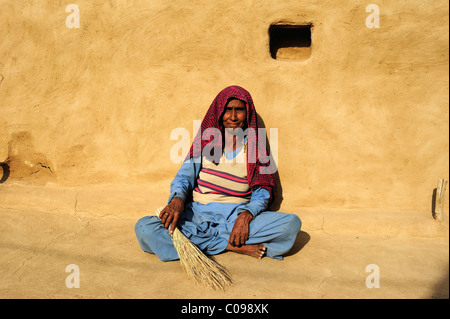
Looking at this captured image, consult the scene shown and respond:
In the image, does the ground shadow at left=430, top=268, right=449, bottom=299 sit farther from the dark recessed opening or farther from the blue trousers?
the dark recessed opening

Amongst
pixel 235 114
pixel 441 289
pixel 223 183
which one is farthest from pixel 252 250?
pixel 441 289

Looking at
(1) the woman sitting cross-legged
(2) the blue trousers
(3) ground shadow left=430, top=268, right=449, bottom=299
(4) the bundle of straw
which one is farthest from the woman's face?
(3) ground shadow left=430, top=268, right=449, bottom=299

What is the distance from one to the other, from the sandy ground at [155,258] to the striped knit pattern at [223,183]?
0.48m

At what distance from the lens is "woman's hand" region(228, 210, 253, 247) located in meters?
2.66

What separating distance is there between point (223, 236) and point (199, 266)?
42 centimetres

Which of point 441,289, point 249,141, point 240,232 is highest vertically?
point 249,141

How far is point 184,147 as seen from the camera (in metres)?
3.49

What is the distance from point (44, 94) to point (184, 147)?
1.47 m

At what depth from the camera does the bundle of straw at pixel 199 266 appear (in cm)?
231

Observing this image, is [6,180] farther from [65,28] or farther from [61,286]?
[61,286]

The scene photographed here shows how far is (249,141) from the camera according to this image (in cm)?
304

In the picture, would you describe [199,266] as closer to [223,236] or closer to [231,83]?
[223,236]

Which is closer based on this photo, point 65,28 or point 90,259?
point 90,259

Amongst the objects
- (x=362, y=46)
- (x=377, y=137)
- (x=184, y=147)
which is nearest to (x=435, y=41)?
(x=362, y=46)
